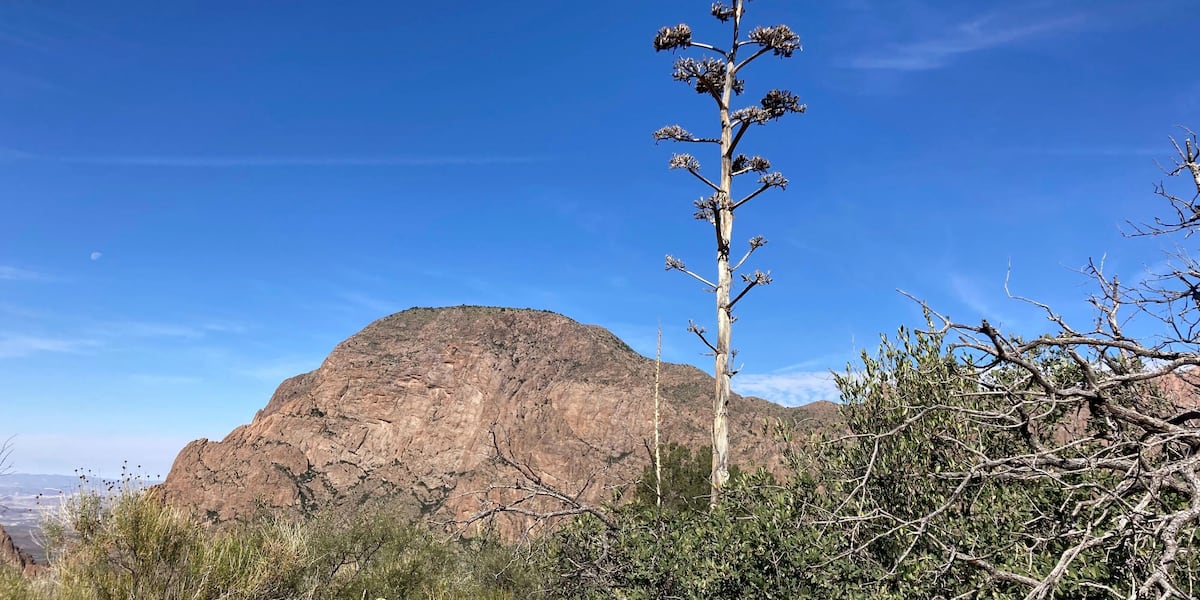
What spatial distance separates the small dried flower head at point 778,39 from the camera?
10.6m

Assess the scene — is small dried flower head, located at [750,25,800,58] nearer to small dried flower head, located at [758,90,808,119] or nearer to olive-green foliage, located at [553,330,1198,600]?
small dried flower head, located at [758,90,808,119]

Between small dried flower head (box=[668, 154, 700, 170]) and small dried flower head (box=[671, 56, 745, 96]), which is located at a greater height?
small dried flower head (box=[671, 56, 745, 96])

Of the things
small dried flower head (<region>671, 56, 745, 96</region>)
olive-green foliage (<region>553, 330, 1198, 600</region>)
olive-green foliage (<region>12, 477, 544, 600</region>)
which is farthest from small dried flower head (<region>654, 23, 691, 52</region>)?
olive-green foliage (<region>12, 477, 544, 600</region>)

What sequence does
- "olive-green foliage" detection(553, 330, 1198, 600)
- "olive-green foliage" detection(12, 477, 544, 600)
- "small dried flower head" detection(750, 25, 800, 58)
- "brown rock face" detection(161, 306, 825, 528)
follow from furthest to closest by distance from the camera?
"brown rock face" detection(161, 306, 825, 528) → "small dried flower head" detection(750, 25, 800, 58) → "olive-green foliage" detection(12, 477, 544, 600) → "olive-green foliage" detection(553, 330, 1198, 600)

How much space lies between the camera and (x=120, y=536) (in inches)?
389

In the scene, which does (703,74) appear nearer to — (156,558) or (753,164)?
(753,164)

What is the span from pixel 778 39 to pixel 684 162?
233 centimetres

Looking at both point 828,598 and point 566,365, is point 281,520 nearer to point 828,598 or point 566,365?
point 828,598

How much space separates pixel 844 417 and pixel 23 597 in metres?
10.9

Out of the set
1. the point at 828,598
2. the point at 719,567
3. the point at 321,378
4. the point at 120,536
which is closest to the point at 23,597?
the point at 120,536

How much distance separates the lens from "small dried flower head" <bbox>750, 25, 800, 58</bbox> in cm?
1061

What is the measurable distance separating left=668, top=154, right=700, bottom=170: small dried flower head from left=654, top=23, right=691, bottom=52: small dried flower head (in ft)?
5.77

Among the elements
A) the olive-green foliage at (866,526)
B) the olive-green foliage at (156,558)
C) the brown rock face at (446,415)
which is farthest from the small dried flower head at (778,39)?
the brown rock face at (446,415)

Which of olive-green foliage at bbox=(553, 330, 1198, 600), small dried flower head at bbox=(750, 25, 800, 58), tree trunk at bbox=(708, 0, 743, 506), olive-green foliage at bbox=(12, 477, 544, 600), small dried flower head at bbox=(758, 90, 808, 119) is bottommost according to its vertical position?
olive-green foliage at bbox=(12, 477, 544, 600)
